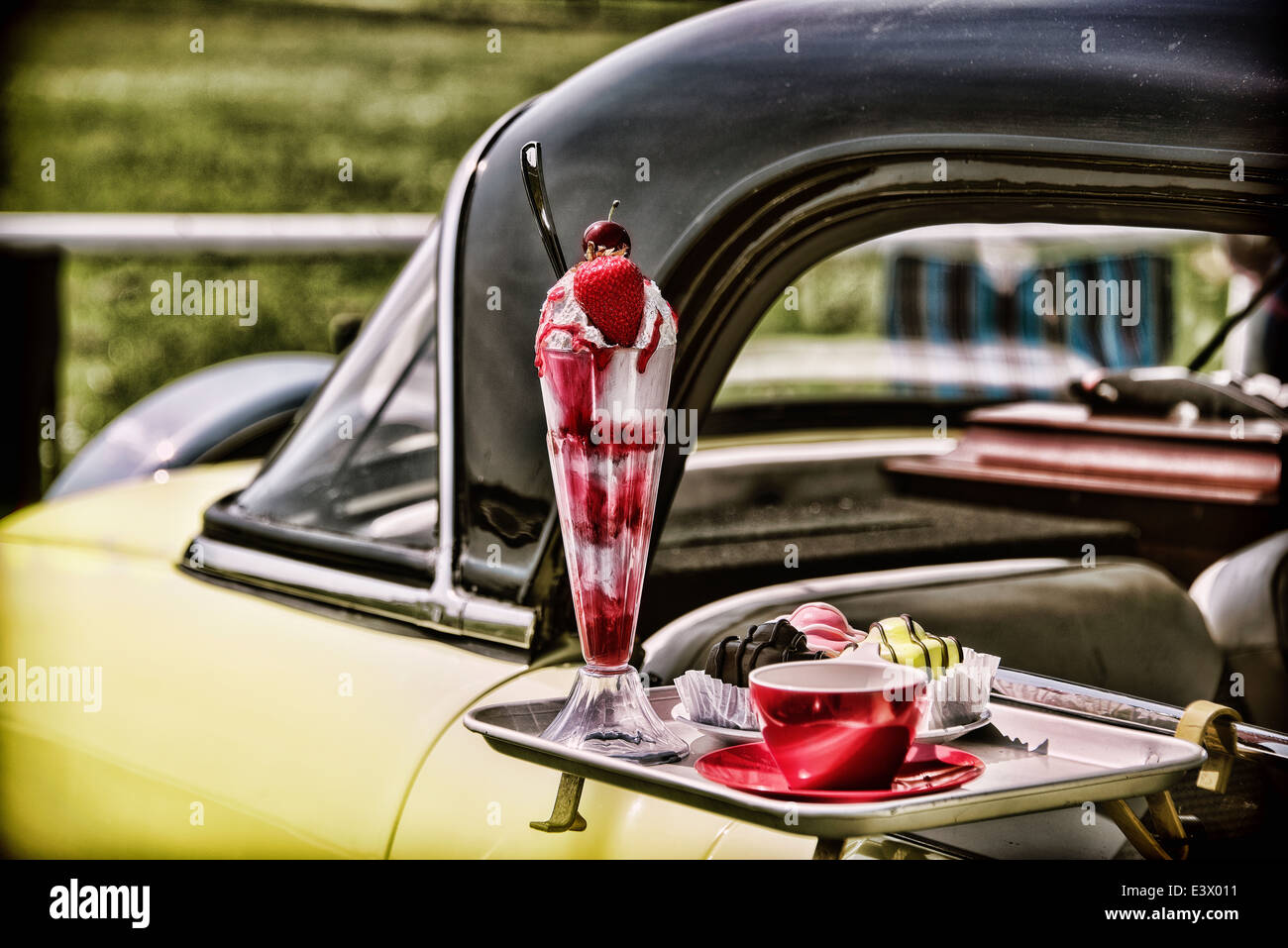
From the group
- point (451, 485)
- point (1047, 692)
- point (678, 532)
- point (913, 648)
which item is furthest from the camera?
point (678, 532)

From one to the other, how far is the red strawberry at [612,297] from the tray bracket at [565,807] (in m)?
0.35

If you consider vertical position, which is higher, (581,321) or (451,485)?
(581,321)

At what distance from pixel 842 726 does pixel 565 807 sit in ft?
0.98

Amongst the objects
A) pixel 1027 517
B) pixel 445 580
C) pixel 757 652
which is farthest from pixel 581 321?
pixel 1027 517

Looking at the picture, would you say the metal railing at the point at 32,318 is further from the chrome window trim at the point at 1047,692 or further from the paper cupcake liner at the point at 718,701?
the paper cupcake liner at the point at 718,701

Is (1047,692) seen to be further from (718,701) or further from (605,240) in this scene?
(605,240)

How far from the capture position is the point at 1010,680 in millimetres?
1232

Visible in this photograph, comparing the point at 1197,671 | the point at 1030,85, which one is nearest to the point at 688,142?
the point at 1030,85

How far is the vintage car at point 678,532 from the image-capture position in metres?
1.14

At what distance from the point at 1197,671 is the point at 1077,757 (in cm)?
76

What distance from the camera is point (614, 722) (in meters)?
1.12

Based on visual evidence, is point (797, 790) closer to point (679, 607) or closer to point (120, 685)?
point (679, 607)

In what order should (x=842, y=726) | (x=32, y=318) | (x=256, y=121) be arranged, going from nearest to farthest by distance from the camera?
(x=842, y=726), (x=32, y=318), (x=256, y=121)

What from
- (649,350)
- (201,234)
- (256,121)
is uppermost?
(256,121)
